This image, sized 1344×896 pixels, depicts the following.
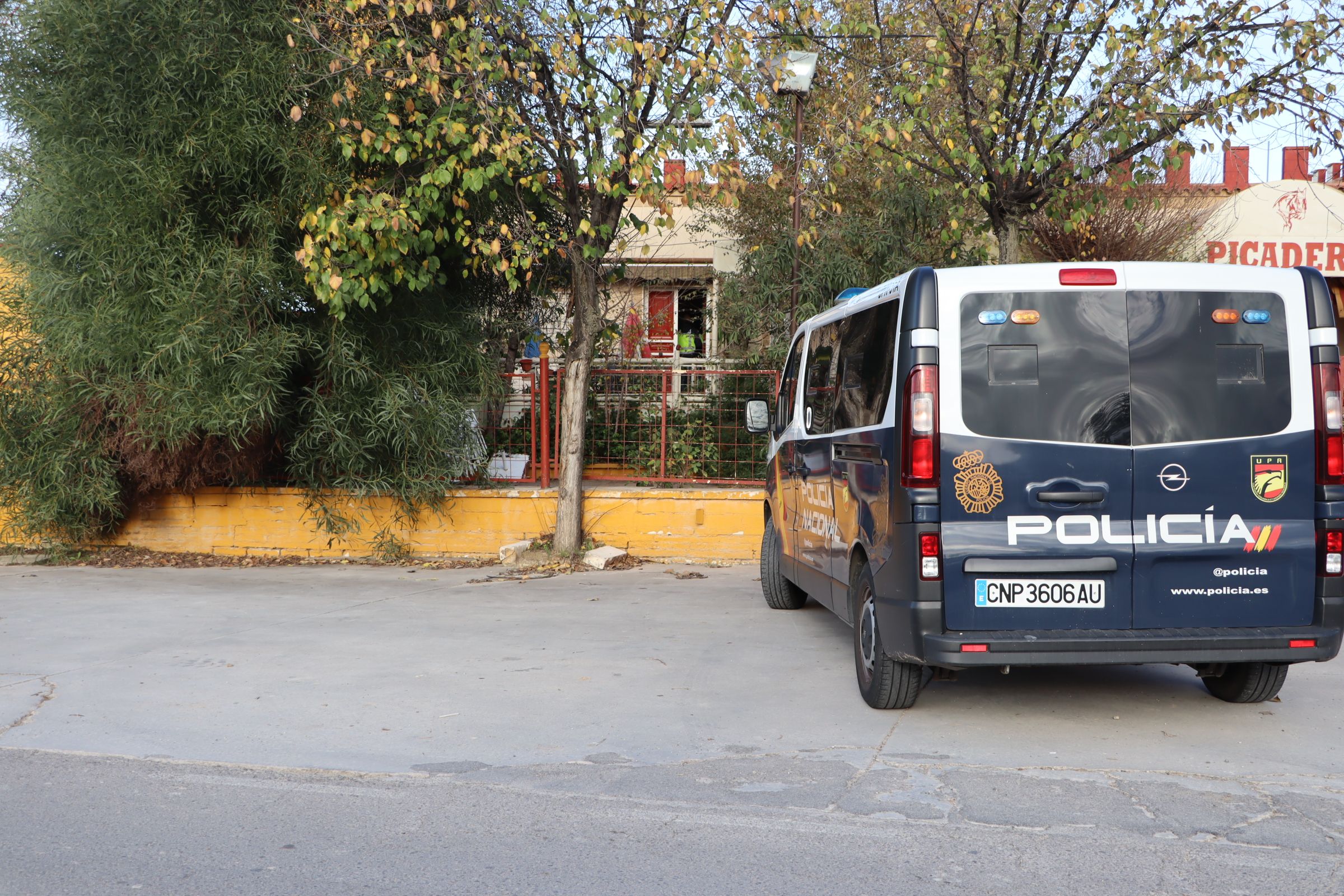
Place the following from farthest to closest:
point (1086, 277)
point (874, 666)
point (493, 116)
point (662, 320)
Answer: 1. point (662, 320)
2. point (493, 116)
3. point (874, 666)
4. point (1086, 277)

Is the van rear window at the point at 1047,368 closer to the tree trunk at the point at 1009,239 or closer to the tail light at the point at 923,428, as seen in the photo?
the tail light at the point at 923,428

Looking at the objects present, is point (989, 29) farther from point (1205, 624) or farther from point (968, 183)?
point (1205, 624)

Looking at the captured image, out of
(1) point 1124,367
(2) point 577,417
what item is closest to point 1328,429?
(1) point 1124,367

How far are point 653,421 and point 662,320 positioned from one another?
7.30 metres

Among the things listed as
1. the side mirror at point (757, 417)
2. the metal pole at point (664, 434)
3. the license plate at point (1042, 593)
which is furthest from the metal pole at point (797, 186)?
the license plate at point (1042, 593)

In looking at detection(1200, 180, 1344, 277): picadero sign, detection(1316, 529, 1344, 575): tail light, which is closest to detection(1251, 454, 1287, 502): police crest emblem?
detection(1316, 529, 1344, 575): tail light

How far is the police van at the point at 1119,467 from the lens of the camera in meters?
4.99

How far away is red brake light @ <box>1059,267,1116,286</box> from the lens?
507 cm

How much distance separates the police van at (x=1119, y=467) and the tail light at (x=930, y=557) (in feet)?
0.03

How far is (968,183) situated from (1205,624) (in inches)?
263

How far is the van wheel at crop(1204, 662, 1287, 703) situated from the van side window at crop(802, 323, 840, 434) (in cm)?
243

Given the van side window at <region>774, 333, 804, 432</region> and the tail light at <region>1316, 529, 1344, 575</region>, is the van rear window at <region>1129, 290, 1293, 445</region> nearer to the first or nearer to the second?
the tail light at <region>1316, 529, 1344, 575</region>

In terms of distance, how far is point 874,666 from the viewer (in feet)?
18.7

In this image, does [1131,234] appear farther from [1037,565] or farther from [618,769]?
[618,769]
